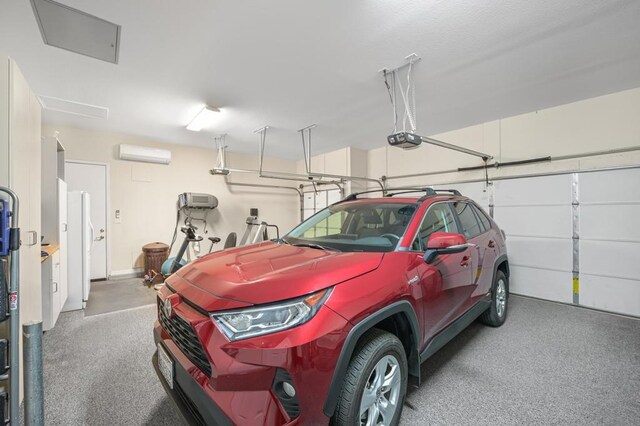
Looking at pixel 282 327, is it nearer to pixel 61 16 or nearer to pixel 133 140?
pixel 61 16

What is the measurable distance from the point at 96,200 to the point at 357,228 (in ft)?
18.1

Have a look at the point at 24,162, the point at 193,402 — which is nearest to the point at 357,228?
the point at 193,402

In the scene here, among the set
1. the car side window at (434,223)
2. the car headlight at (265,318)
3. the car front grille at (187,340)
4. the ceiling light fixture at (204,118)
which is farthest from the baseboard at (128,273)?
the car side window at (434,223)

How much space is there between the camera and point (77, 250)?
3.79 m

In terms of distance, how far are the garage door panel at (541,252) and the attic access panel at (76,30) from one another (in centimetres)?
584

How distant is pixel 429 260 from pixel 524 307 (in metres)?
3.13

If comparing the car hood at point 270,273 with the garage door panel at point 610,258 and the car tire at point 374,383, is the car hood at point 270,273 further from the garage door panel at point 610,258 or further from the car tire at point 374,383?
the garage door panel at point 610,258

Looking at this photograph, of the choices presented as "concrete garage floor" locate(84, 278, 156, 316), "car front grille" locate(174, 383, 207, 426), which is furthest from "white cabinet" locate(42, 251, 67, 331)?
"car front grille" locate(174, 383, 207, 426)

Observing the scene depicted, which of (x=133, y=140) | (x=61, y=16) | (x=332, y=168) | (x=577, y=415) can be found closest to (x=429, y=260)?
(x=577, y=415)

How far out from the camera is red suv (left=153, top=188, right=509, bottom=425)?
109 cm

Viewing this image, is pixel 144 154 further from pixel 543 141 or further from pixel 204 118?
pixel 543 141

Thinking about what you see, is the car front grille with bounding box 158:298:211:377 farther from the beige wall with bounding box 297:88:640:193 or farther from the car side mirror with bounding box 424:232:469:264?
the beige wall with bounding box 297:88:640:193

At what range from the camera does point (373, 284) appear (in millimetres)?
Answer: 1419

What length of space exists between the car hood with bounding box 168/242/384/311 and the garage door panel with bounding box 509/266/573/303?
408cm
